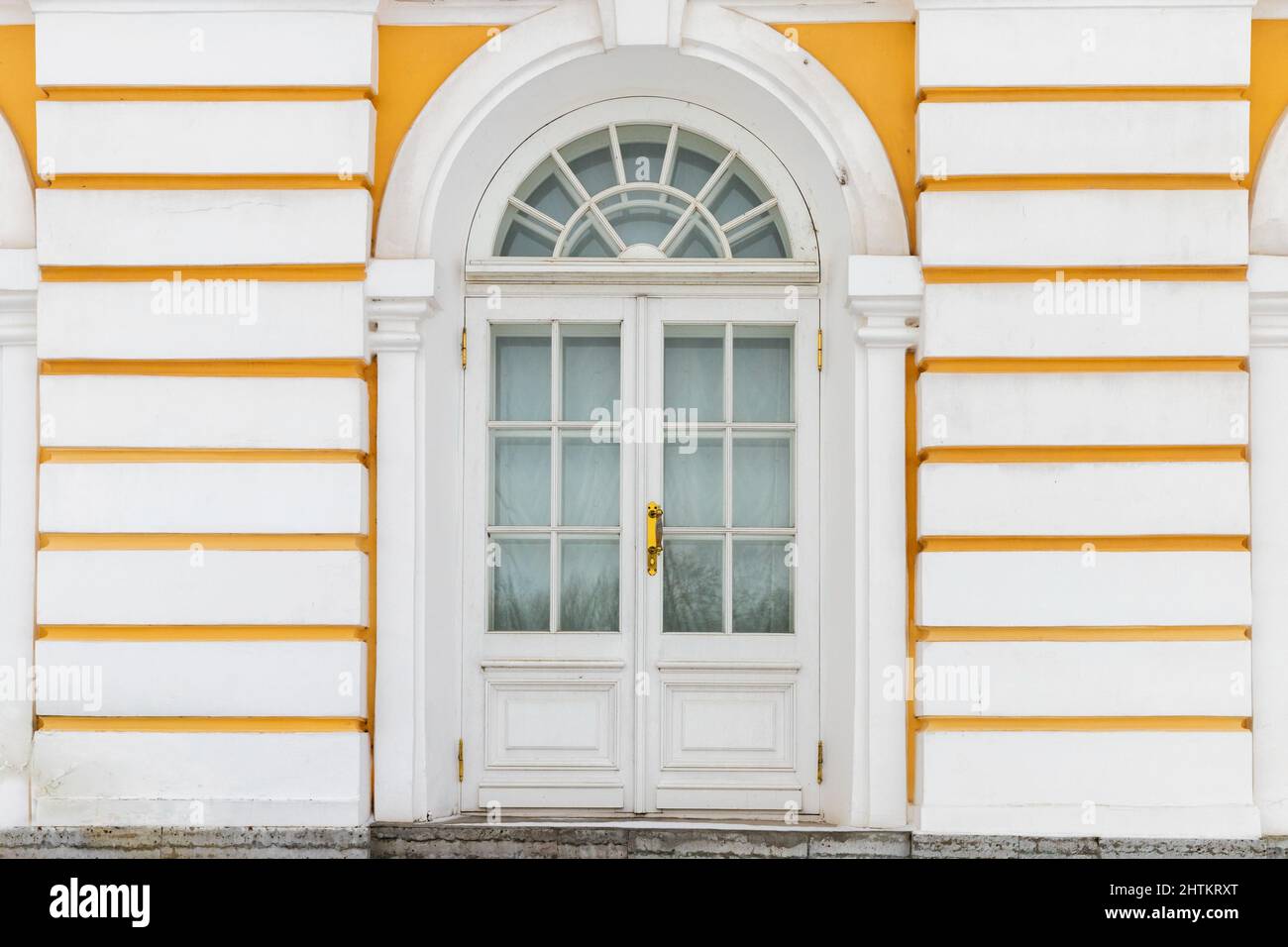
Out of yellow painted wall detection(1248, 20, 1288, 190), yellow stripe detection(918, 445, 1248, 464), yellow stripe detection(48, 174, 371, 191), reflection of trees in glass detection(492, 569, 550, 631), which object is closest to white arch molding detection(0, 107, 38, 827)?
yellow stripe detection(48, 174, 371, 191)

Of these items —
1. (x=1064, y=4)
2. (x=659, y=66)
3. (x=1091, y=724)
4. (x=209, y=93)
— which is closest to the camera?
(x=1091, y=724)

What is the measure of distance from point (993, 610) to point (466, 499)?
2.34 m

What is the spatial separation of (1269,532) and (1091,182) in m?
1.64

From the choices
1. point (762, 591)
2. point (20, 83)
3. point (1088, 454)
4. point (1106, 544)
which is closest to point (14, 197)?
point (20, 83)

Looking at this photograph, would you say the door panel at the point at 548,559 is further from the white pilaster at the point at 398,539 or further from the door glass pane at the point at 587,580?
the white pilaster at the point at 398,539

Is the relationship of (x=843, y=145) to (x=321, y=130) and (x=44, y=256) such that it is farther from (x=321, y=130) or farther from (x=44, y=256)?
(x=44, y=256)

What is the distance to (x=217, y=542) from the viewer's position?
5812mm

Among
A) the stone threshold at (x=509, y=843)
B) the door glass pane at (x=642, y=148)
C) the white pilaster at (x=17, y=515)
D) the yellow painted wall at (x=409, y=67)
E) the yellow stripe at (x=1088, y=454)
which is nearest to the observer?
the stone threshold at (x=509, y=843)

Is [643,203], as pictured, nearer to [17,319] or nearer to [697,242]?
[697,242]

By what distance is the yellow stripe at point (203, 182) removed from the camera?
587 cm

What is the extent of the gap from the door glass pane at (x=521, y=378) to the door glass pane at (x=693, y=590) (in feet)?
2.82

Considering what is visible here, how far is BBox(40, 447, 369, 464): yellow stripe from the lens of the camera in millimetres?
5820

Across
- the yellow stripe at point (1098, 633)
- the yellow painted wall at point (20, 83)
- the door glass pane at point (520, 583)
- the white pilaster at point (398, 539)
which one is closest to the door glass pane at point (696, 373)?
the door glass pane at point (520, 583)

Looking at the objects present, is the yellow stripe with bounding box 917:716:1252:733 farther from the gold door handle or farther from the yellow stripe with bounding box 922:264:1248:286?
the yellow stripe with bounding box 922:264:1248:286
